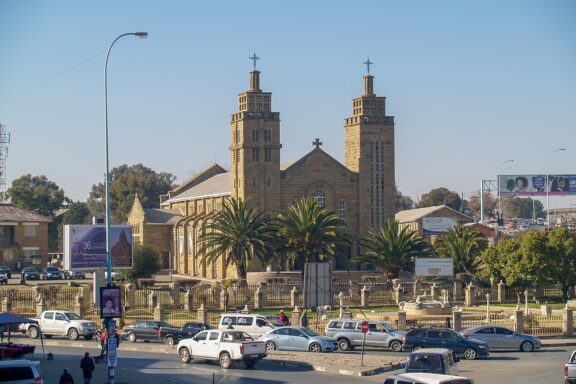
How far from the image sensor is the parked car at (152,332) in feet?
140

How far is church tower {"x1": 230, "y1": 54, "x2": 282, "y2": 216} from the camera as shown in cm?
8925

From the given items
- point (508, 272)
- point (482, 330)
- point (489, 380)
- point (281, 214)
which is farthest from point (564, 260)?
point (489, 380)

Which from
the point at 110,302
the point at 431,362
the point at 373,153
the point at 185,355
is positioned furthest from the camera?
the point at 373,153

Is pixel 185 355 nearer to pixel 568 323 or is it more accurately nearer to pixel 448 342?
pixel 448 342

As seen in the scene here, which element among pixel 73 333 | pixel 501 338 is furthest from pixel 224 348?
pixel 73 333

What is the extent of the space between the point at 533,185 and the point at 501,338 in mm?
85637

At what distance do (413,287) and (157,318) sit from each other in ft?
85.5

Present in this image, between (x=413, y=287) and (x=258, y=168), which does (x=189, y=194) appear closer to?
(x=258, y=168)

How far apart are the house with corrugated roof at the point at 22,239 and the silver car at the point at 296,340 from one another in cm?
5885

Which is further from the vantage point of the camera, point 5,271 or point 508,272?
point 5,271

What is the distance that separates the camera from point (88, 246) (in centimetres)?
6069

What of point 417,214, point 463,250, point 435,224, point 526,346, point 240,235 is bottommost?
point 526,346

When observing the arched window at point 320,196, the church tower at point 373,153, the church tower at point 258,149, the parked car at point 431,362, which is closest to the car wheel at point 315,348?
the parked car at point 431,362

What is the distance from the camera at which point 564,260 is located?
66.4 metres
